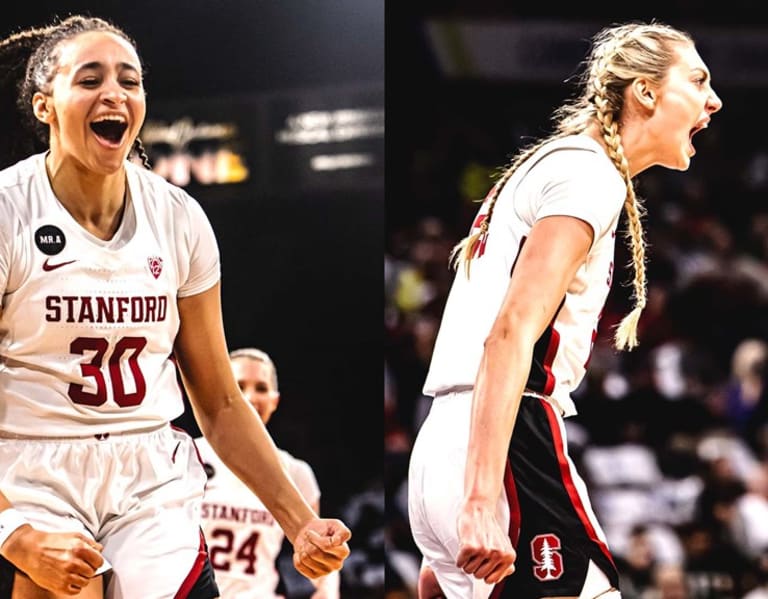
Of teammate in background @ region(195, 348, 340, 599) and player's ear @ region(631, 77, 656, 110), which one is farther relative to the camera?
teammate in background @ region(195, 348, 340, 599)

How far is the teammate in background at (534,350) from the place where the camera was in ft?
7.09

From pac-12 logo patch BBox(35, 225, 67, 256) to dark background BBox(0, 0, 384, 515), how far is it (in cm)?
92

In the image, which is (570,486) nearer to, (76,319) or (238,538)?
(76,319)

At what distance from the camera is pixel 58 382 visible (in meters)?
2.30

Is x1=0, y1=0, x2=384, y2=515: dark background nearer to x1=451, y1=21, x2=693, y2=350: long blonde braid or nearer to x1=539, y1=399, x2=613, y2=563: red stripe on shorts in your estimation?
x1=451, y1=21, x2=693, y2=350: long blonde braid

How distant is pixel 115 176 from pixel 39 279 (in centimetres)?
29

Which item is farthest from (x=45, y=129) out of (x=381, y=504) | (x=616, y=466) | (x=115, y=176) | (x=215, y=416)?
(x=616, y=466)

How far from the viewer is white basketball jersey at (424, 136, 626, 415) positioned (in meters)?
2.34

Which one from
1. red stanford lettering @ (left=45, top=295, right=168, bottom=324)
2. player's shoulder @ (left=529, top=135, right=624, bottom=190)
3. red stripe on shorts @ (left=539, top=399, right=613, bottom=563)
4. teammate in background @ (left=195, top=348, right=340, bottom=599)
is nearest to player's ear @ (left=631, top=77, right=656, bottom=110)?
player's shoulder @ (left=529, top=135, right=624, bottom=190)

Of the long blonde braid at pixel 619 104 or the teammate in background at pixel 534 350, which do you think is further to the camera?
the long blonde braid at pixel 619 104

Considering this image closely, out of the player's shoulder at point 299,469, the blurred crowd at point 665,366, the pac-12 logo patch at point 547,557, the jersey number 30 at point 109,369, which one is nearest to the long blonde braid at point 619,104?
Result: the pac-12 logo patch at point 547,557

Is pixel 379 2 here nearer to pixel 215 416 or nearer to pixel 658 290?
pixel 215 416

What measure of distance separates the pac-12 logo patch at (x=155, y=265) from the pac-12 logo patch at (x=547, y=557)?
0.89 meters

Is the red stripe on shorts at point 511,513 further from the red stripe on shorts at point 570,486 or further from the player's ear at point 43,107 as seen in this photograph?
the player's ear at point 43,107
